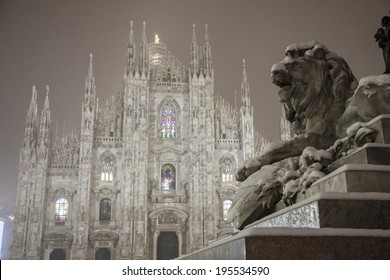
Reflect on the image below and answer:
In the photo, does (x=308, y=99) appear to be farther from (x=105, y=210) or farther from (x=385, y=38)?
(x=105, y=210)

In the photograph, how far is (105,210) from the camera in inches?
1043

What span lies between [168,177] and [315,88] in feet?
77.6

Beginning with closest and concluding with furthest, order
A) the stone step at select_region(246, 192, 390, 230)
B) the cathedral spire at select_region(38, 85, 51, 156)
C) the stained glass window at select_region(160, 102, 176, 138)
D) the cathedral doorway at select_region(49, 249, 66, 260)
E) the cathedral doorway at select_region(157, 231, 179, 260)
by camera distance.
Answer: the stone step at select_region(246, 192, 390, 230)
the cathedral doorway at select_region(49, 249, 66, 260)
the cathedral doorway at select_region(157, 231, 179, 260)
the cathedral spire at select_region(38, 85, 51, 156)
the stained glass window at select_region(160, 102, 176, 138)

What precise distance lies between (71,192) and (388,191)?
82.9 feet

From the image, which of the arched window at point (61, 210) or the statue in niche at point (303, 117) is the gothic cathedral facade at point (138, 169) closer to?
the arched window at point (61, 210)

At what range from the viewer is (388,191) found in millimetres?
2895

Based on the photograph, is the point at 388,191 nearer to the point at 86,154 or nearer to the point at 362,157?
the point at 362,157

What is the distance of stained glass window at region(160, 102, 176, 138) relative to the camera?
2828cm

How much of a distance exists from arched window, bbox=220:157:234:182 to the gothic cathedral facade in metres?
0.06

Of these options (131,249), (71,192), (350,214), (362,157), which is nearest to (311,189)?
(362,157)

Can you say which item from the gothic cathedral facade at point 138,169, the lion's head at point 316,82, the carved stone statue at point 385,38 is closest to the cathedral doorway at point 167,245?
the gothic cathedral facade at point 138,169

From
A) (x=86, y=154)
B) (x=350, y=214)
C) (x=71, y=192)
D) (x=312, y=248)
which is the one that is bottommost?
(x=312, y=248)

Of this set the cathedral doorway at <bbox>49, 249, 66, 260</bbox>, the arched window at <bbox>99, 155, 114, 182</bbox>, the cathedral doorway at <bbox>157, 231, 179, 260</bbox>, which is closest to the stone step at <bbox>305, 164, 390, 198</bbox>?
the cathedral doorway at <bbox>157, 231, 179, 260</bbox>

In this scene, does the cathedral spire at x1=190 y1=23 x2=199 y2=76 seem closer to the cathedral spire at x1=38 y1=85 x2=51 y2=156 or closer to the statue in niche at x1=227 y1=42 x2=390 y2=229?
the cathedral spire at x1=38 y1=85 x2=51 y2=156
